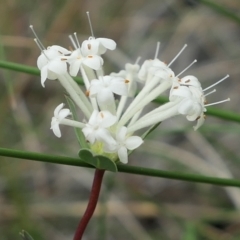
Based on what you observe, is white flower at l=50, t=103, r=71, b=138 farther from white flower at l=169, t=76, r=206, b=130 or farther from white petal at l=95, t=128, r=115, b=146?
white flower at l=169, t=76, r=206, b=130

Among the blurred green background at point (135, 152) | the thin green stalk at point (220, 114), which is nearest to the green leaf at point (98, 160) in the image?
the thin green stalk at point (220, 114)

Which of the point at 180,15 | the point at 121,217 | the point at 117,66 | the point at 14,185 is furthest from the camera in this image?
the point at 180,15

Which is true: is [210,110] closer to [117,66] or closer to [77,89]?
[77,89]

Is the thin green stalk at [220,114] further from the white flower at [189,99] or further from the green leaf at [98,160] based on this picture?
the green leaf at [98,160]

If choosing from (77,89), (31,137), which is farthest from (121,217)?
(77,89)

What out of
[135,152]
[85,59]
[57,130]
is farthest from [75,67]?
[135,152]

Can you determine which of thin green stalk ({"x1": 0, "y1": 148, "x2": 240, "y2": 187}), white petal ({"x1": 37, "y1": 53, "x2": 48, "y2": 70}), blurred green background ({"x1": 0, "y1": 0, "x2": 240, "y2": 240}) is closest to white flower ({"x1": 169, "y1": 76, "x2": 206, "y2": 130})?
thin green stalk ({"x1": 0, "y1": 148, "x2": 240, "y2": 187})
